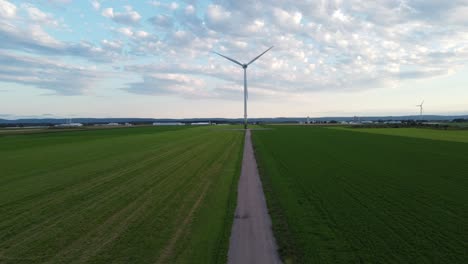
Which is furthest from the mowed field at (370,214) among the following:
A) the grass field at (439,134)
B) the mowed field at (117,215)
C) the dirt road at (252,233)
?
the grass field at (439,134)

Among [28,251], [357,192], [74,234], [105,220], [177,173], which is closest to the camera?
[28,251]

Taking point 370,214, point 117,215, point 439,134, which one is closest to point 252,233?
point 370,214

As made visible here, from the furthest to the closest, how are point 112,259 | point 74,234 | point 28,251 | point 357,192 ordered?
point 357,192
point 74,234
point 28,251
point 112,259

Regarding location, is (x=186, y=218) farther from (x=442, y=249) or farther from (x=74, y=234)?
(x=442, y=249)

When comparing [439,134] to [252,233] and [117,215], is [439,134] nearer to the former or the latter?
[252,233]

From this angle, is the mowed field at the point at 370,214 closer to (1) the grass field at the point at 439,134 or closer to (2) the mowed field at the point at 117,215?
(2) the mowed field at the point at 117,215

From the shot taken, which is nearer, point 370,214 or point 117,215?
point 370,214

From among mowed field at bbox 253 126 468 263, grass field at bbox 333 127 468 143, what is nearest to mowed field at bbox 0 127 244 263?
mowed field at bbox 253 126 468 263

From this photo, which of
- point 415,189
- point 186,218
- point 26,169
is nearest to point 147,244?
point 186,218
